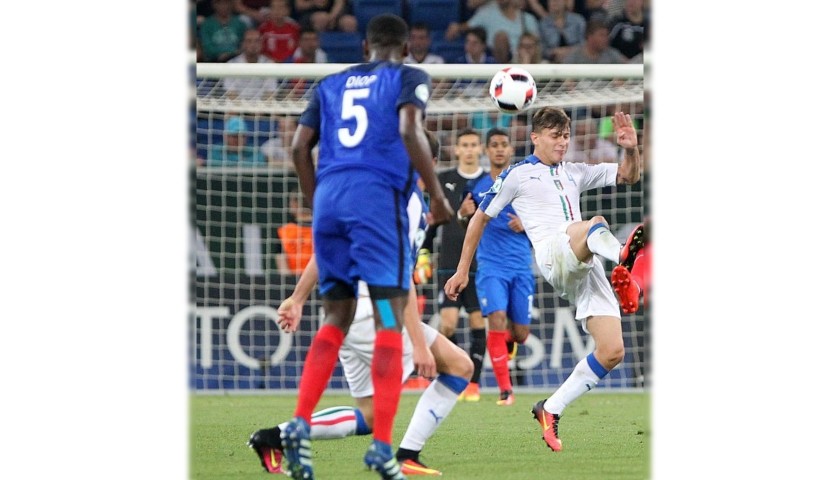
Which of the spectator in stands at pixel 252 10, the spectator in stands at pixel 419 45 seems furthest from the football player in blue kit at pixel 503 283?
the spectator in stands at pixel 252 10

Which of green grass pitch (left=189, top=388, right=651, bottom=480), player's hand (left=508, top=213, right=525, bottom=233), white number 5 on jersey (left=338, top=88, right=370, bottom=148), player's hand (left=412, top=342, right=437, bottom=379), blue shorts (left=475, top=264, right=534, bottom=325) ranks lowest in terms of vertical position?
green grass pitch (left=189, top=388, right=651, bottom=480)

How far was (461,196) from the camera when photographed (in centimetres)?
879

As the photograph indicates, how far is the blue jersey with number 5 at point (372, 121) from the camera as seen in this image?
13.2ft

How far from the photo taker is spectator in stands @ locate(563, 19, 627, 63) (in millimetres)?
12074

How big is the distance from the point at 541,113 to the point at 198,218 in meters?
4.67

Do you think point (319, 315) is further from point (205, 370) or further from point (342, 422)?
point (342, 422)

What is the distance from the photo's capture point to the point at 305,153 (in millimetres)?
4234

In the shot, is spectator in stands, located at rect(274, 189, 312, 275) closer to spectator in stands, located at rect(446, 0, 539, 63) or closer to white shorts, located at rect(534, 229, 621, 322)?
spectator in stands, located at rect(446, 0, 539, 63)

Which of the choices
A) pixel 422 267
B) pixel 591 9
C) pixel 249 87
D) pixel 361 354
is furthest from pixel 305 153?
pixel 591 9

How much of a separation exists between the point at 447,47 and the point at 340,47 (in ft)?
3.86

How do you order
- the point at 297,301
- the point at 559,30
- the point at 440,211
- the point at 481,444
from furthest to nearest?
1. the point at 559,30
2. the point at 481,444
3. the point at 297,301
4. the point at 440,211

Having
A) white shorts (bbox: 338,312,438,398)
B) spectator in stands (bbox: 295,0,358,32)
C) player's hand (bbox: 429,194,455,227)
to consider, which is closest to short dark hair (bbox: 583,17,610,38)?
spectator in stands (bbox: 295,0,358,32)

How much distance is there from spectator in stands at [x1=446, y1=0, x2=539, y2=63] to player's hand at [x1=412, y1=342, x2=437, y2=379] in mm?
8735

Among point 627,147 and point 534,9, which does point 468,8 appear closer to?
point 534,9
